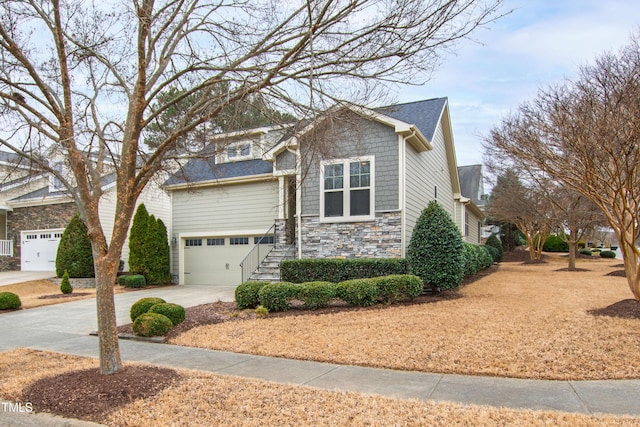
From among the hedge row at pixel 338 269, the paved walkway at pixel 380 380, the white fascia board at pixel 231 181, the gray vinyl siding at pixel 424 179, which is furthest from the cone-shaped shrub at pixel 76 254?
the gray vinyl siding at pixel 424 179

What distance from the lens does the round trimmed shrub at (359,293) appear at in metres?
9.92

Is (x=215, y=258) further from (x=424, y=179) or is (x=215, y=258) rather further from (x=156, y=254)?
(x=424, y=179)

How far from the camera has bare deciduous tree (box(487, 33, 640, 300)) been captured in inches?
312

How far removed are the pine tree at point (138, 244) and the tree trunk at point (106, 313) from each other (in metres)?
13.3

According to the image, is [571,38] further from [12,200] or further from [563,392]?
[12,200]

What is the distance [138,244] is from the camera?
58.4ft

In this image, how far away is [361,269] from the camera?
1187 cm

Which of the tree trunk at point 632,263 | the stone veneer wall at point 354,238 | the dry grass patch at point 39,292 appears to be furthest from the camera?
the dry grass patch at point 39,292

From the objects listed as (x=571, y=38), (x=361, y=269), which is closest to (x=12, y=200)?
(x=361, y=269)

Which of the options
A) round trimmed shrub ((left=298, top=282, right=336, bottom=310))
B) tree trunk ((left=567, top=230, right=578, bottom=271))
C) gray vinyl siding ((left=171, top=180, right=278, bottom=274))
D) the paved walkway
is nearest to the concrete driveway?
gray vinyl siding ((left=171, top=180, right=278, bottom=274))

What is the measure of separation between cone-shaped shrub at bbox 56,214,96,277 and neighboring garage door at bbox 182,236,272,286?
3724 mm

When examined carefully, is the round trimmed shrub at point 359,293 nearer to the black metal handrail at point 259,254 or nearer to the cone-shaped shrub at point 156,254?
the black metal handrail at point 259,254

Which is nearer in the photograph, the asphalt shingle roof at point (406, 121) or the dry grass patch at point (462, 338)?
the dry grass patch at point (462, 338)

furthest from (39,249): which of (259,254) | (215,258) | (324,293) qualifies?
(324,293)
